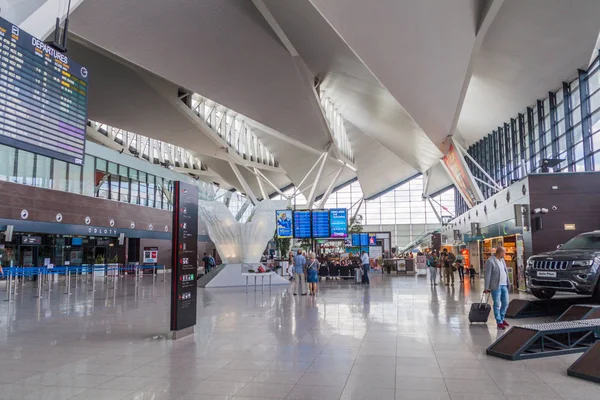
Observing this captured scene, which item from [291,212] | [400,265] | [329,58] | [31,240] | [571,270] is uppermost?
[329,58]

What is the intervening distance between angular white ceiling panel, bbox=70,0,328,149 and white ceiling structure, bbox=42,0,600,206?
52 millimetres

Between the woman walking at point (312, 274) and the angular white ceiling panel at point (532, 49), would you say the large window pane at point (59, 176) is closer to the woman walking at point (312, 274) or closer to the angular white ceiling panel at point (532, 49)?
the woman walking at point (312, 274)

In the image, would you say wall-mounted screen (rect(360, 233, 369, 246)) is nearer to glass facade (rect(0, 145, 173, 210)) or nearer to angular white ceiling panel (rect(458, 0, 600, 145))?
angular white ceiling panel (rect(458, 0, 600, 145))

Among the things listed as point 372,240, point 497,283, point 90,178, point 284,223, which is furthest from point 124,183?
point 497,283

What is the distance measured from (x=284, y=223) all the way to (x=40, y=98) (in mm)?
19255

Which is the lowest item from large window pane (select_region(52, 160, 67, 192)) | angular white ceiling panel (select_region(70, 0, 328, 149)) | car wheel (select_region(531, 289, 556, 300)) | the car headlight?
car wheel (select_region(531, 289, 556, 300))

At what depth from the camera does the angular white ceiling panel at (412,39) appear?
11977 millimetres

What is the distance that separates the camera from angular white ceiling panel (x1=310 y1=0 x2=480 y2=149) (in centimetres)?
1198

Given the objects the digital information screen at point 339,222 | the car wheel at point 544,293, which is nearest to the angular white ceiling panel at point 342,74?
the digital information screen at point 339,222

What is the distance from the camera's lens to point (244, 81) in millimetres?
22156

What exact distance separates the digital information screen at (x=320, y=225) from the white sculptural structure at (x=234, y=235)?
539 centimetres

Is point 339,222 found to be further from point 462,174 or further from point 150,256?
point 150,256

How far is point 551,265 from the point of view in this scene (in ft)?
30.8

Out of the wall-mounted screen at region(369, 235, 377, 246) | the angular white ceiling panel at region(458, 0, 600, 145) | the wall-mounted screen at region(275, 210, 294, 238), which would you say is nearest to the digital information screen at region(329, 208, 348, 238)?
the wall-mounted screen at region(275, 210, 294, 238)
